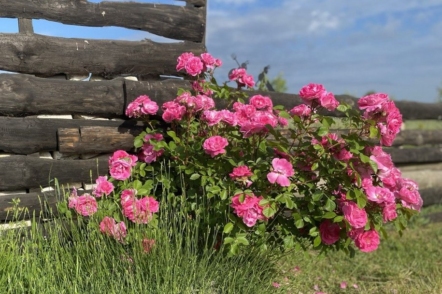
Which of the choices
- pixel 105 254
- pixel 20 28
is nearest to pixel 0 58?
pixel 20 28

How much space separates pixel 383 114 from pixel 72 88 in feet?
7.56

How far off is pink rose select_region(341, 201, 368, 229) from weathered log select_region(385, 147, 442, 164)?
4304 millimetres

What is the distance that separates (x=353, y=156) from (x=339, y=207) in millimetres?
354

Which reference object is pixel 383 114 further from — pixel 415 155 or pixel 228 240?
pixel 415 155

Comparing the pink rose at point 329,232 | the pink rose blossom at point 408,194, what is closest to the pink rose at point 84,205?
the pink rose at point 329,232

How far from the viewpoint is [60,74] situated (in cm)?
468

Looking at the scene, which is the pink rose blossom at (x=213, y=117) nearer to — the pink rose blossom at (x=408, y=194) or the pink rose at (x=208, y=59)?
the pink rose at (x=208, y=59)

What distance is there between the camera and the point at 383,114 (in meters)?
3.88

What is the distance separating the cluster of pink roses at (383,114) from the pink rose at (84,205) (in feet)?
6.32

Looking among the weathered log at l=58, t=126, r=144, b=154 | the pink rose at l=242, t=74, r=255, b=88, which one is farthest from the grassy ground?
the weathered log at l=58, t=126, r=144, b=154

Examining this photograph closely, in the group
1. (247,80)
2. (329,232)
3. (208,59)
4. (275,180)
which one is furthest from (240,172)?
(247,80)

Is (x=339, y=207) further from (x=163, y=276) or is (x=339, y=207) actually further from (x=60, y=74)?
(x=60, y=74)

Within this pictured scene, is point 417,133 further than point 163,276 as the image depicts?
Yes

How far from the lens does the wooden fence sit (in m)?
4.39
